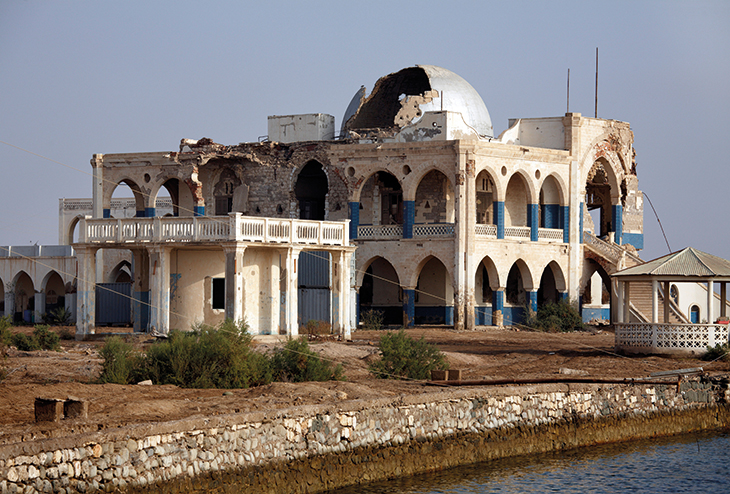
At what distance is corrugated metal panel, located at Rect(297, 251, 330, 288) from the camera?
1272 inches

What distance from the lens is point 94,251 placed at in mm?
28734

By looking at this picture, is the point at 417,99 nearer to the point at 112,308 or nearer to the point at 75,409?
the point at 112,308

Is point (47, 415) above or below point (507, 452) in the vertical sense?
above

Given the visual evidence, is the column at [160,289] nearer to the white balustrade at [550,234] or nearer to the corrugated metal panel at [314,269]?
the corrugated metal panel at [314,269]

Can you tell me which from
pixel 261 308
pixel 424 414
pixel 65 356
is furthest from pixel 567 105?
pixel 424 414

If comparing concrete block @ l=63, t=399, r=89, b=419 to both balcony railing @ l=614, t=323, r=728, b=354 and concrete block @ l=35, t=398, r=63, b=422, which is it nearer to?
concrete block @ l=35, t=398, r=63, b=422

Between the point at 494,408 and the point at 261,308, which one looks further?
the point at 261,308

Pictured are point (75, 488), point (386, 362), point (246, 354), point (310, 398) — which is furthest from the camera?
point (386, 362)

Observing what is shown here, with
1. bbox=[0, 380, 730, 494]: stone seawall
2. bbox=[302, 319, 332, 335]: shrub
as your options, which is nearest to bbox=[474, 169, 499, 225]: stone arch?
bbox=[302, 319, 332, 335]: shrub

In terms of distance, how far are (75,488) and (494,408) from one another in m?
7.92

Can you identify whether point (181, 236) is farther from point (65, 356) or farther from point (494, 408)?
point (494, 408)

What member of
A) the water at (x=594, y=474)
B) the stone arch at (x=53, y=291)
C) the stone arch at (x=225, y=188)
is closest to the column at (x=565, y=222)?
the stone arch at (x=225, y=188)

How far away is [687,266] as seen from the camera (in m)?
24.8

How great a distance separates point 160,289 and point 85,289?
9.96ft
